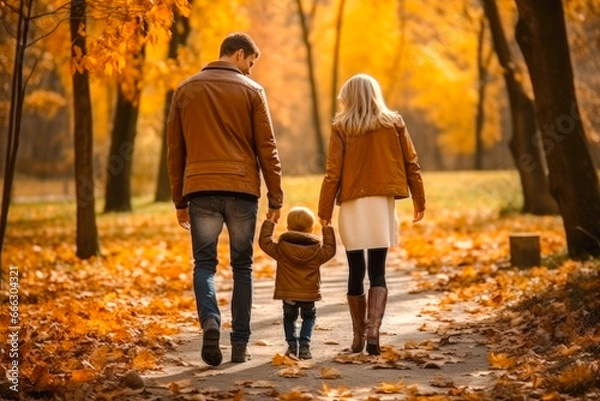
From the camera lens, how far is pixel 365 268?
7.52 metres

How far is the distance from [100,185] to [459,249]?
27694 mm

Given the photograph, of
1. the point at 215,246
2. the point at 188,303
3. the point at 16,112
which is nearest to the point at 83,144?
the point at 188,303

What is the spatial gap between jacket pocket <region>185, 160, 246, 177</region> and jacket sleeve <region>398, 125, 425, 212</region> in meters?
1.30

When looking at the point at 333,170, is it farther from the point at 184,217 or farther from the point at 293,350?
the point at 293,350

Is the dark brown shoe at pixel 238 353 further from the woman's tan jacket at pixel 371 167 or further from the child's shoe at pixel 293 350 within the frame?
the woman's tan jacket at pixel 371 167

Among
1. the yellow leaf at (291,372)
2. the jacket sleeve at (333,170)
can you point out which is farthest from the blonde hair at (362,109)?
the yellow leaf at (291,372)

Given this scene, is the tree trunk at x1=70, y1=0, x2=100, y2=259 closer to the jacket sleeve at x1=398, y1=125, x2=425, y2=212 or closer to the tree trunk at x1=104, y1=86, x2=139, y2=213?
the jacket sleeve at x1=398, y1=125, x2=425, y2=212

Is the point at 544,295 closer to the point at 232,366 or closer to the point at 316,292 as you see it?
the point at 316,292

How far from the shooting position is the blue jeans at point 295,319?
7379 mm

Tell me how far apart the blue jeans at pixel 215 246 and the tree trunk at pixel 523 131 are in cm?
1248

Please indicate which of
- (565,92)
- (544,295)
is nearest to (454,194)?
(565,92)

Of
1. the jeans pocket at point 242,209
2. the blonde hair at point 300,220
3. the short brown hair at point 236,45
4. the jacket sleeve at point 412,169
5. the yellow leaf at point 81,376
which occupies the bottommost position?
the yellow leaf at point 81,376

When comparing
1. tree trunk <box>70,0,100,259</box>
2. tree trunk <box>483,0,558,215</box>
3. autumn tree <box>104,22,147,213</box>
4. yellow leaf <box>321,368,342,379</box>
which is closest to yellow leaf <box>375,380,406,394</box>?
yellow leaf <box>321,368,342,379</box>

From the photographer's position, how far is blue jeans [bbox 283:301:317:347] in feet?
24.2
